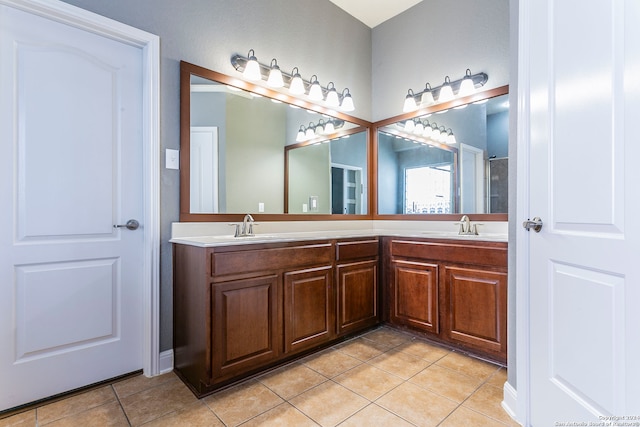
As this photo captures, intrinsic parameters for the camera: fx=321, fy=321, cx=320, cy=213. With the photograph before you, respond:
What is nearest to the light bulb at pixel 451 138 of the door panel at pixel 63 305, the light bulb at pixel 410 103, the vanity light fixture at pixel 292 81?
the light bulb at pixel 410 103

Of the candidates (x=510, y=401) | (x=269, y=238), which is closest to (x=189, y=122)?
(x=269, y=238)

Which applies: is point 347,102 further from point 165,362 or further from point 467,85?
point 165,362

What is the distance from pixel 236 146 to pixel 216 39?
29.3 inches

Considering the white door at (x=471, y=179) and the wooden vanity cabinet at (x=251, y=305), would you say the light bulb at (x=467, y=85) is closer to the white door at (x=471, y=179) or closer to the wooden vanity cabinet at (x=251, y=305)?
the white door at (x=471, y=179)

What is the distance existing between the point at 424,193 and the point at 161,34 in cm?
239

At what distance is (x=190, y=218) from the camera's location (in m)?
2.11

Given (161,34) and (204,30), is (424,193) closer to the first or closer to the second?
(204,30)

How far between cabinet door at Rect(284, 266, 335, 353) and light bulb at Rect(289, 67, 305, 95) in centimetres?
149

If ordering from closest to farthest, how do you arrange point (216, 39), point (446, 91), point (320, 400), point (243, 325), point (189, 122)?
point (320, 400) → point (243, 325) → point (189, 122) → point (216, 39) → point (446, 91)

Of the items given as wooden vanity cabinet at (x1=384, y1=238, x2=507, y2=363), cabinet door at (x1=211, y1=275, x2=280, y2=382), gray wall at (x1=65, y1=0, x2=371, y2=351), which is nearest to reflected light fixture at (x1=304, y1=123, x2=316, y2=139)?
gray wall at (x1=65, y1=0, x2=371, y2=351)

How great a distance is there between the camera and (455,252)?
2264mm

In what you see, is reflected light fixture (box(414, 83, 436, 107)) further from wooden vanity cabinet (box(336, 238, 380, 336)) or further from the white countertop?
wooden vanity cabinet (box(336, 238, 380, 336))

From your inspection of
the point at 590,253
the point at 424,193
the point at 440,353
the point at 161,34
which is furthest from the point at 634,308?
the point at 161,34

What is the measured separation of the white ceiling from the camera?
3025 millimetres
